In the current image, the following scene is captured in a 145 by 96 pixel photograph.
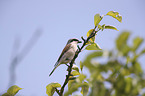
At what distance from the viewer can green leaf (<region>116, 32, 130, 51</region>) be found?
0.48m

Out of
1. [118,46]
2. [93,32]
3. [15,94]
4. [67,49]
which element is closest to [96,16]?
[93,32]

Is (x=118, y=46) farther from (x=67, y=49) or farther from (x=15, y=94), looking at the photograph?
(x=15, y=94)

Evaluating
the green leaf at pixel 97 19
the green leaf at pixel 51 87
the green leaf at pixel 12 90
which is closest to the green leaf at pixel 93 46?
the green leaf at pixel 97 19

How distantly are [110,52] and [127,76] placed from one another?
8 centimetres

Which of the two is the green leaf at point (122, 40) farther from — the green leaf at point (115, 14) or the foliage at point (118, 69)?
the green leaf at point (115, 14)

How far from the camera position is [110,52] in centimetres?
48

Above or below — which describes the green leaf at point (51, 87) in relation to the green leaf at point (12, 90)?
below

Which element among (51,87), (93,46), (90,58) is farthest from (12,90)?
(90,58)

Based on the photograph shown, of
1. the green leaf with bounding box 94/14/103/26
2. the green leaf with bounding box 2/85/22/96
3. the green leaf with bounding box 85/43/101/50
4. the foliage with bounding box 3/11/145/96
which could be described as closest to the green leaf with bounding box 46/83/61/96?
the green leaf with bounding box 2/85/22/96

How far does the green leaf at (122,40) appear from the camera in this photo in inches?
19.1

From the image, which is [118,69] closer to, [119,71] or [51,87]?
[119,71]

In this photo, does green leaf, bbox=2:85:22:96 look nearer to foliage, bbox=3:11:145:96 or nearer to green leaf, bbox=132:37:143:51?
foliage, bbox=3:11:145:96

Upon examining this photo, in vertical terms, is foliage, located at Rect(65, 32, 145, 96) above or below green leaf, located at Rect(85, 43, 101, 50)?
below

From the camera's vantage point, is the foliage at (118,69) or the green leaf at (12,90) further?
Answer: the green leaf at (12,90)
